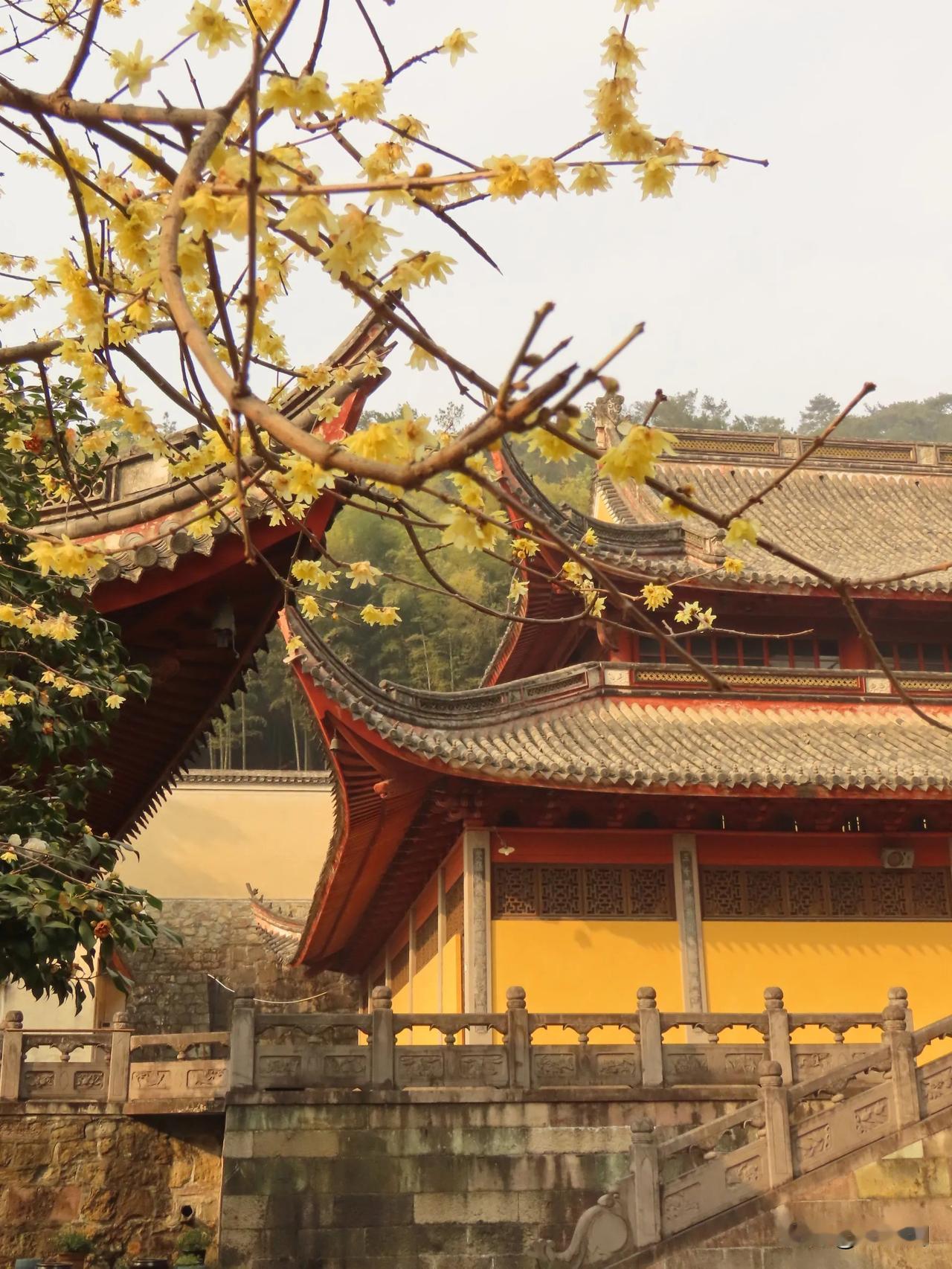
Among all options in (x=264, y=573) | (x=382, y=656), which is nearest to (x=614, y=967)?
(x=264, y=573)

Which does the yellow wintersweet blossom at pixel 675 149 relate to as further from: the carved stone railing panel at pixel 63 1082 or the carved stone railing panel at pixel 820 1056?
the carved stone railing panel at pixel 63 1082

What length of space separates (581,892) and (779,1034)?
2.65 meters

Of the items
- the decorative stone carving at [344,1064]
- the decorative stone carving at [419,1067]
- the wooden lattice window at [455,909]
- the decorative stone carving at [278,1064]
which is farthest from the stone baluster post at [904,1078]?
the wooden lattice window at [455,909]

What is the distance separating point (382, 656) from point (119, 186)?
135 ft

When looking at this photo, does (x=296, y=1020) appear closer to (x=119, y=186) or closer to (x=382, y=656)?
(x=119, y=186)

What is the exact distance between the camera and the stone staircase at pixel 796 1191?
34.3 feet

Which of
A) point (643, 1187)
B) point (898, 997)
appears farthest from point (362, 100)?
point (898, 997)

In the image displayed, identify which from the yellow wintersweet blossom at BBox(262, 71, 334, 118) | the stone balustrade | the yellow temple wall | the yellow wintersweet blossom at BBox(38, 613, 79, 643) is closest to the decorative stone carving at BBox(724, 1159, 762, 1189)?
the stone balustrade

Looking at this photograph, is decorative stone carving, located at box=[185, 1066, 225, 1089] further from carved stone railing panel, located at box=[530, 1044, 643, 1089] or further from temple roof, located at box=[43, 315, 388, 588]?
temple roof, located at box=[43, 315, 388, 588]

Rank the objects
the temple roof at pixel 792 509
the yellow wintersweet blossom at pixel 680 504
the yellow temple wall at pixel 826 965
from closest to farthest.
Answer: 1. the yellow wintersweet blossom at pixel 680 504
2. the yellow temple wall at pixel 826 965
3. the temple roof at pixel 792 509

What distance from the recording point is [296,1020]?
12273 millimetres

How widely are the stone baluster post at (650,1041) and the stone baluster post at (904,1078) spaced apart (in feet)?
6.81

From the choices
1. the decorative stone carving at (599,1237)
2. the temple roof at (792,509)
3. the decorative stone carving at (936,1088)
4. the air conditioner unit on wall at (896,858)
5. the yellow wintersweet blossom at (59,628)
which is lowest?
the decorative stone carving at (599,1237)

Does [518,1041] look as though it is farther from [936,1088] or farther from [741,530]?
[741,530]
